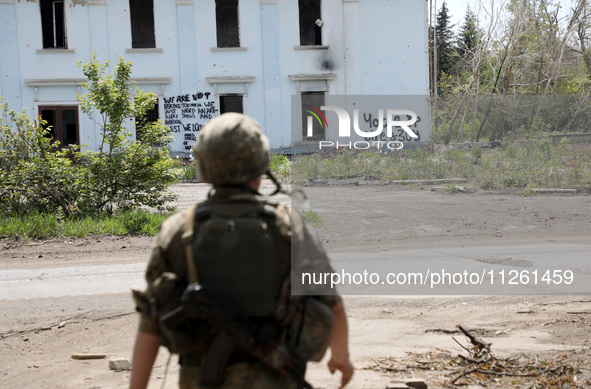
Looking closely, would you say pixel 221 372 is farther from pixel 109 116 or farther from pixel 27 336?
pixel 109 116

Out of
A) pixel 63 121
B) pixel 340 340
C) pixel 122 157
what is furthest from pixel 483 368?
pixel 63 121

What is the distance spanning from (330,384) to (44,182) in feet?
30.3

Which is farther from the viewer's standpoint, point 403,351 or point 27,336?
point 27,336

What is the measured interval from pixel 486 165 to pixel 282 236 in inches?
354

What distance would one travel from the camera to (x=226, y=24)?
81.4ft

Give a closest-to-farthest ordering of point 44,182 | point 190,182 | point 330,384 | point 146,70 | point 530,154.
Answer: point 330,384 < point 530,154 < point 44,182 < point 190,182 < point 146,70

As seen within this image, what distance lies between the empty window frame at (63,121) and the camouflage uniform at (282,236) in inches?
934

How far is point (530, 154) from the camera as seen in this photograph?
988 cm

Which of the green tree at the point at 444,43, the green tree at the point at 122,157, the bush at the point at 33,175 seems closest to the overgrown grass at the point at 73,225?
the bush at the point at 33,175

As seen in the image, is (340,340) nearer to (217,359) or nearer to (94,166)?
(217,359)

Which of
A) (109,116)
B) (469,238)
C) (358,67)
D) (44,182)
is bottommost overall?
(469,238)

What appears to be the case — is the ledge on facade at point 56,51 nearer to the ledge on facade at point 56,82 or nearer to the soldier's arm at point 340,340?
the ledge on facade at point 56,82

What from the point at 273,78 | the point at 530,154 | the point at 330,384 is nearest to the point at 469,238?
the point at 530,154

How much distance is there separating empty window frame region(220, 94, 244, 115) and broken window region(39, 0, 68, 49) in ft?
20.4
